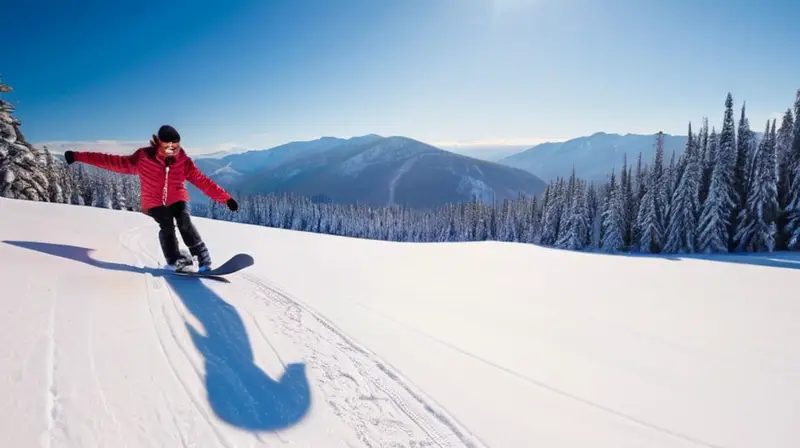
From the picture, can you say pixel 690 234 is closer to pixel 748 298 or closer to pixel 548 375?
pixel 748 298

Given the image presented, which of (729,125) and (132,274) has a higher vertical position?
(729,125)

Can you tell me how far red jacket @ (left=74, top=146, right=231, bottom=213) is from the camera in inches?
205

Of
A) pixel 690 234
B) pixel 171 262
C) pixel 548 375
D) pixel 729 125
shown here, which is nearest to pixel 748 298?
pixel 548 375

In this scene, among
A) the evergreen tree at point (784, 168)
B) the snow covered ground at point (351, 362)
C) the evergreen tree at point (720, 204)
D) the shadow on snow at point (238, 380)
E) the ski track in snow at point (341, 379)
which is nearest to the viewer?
the snow covered ground at point (351, 362)

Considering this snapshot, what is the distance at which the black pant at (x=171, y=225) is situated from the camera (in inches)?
215

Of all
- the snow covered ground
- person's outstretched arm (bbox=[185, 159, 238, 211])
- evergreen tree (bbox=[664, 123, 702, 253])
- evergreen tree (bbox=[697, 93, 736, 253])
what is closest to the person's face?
person's outstretched arm (bbox=[185, 159, 238, 211])

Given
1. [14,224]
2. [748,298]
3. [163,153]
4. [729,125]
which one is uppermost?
[729,125]

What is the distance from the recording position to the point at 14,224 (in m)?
5.98

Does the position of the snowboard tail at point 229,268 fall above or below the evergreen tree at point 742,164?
below

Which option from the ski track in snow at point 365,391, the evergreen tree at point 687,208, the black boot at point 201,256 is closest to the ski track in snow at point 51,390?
the ski track in snow at point 365,391

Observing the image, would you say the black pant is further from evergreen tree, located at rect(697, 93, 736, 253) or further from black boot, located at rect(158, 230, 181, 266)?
evergreen tree, located at rect(697, 93, 736, 253)

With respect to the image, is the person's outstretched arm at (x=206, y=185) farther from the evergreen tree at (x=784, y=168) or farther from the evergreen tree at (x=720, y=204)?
the evergreen tree at (x=784, y=168)

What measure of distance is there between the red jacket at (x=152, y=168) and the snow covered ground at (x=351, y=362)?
1176 millimetres

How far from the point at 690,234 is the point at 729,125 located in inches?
424
